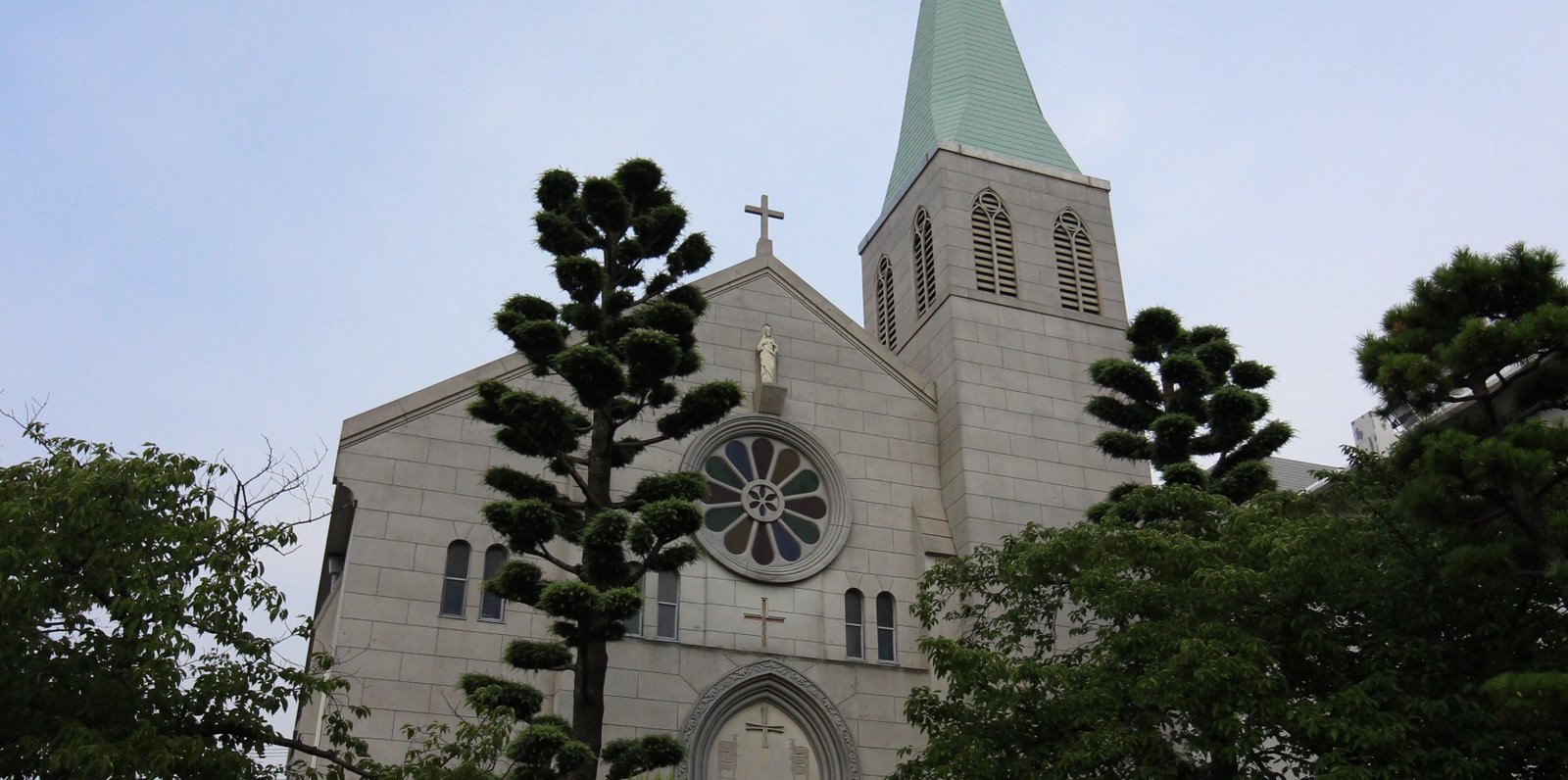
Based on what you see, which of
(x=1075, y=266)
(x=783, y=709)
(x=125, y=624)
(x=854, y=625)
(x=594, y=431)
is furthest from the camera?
(x=1075, y=266)

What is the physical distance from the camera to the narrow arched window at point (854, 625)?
63.2 ft

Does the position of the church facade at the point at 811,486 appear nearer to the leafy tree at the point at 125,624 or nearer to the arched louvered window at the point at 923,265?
the arched louvered window at the point at 923,265

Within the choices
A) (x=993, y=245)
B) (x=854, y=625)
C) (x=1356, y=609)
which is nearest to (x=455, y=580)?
(x=854, y=625)

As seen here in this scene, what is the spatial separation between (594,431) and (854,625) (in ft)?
18.9

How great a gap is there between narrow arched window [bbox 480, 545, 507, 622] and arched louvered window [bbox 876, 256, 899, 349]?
9.50 metres

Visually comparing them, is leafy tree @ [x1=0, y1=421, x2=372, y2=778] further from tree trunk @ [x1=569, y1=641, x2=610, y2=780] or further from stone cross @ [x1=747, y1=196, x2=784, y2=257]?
stone cross @ [x1=747, y1=196, x2=784, y2=257]

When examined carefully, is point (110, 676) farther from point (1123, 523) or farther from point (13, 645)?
point (1123, 523)

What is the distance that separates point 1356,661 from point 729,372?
10412 mm

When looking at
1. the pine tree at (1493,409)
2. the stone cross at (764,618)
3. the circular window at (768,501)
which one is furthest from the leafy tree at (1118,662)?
the circular window at (768,501)

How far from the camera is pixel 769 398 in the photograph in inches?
806

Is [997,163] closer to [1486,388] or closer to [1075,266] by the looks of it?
Answer: [1075,266]

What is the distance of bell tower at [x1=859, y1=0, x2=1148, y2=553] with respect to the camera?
69.8 feet

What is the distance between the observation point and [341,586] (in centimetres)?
1734

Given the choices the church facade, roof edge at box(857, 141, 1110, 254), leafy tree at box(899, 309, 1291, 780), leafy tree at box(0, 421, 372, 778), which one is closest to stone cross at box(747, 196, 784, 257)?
the church facade
